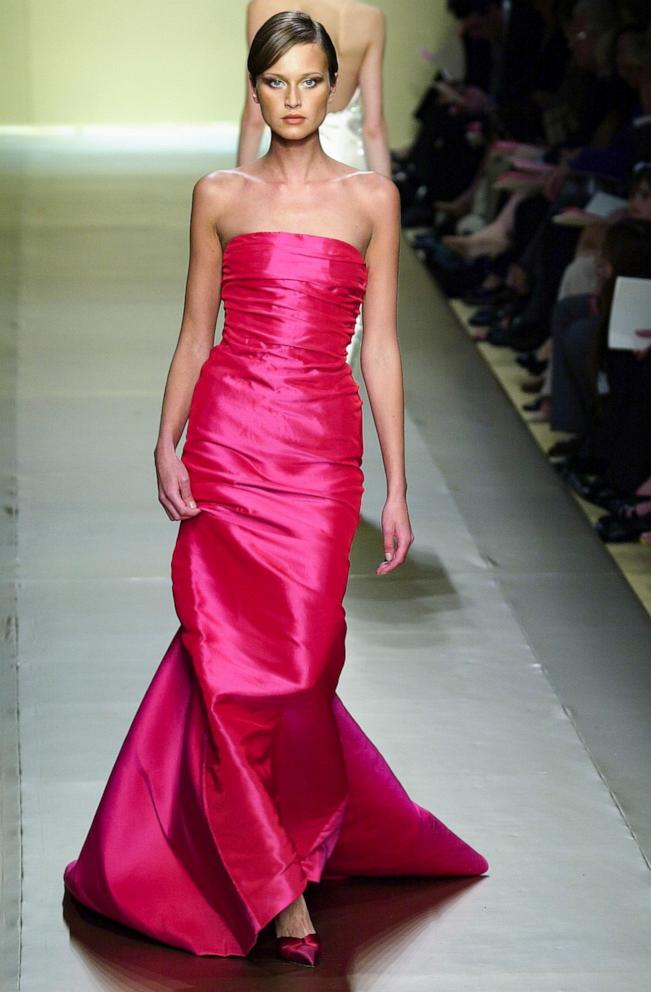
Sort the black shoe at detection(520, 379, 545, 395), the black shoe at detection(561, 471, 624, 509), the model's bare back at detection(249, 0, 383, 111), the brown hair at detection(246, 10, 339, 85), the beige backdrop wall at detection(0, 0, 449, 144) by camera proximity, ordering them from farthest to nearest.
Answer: the beige backdrop wall at detection(0, 0, 449, 144), the black shoe at detection(520, 379, 545, 395), the black shoe at detection(561, 471, 624, 509), the model's bare back at detection(249, 0, 383, 111), the brown hair at detection(246, 10, 339, 85)

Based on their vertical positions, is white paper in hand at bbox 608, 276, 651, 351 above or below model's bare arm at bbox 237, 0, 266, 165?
below

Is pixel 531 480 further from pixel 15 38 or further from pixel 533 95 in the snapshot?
pixel 15 38

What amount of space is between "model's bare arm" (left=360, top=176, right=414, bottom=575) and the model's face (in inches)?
6.7

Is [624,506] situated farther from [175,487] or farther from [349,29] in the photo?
[175,487]

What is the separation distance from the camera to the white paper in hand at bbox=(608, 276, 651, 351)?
5.00 m

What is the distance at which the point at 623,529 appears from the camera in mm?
4699

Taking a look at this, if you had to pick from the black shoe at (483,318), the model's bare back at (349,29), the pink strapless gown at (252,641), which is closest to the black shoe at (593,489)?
the model's bare back at (349,29)

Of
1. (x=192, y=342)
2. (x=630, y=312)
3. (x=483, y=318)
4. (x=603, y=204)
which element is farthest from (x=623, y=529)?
(x=483, y=318)

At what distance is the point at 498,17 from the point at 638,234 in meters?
4.63

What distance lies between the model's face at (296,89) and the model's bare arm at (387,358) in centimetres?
17

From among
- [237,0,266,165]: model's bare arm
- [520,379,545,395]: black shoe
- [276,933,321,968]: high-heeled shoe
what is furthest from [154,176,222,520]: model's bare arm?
[520,379,545,395]: black shoe

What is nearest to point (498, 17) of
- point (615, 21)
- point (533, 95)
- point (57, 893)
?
point (533, 95)

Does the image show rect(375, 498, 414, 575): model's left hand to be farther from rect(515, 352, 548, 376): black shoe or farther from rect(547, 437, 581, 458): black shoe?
rect(515, 352, 548, 376): black shoe

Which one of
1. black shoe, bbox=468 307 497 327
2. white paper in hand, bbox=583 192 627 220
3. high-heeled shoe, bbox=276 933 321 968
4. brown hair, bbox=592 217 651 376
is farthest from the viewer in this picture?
black shoe, bbox=468 307 497 327
